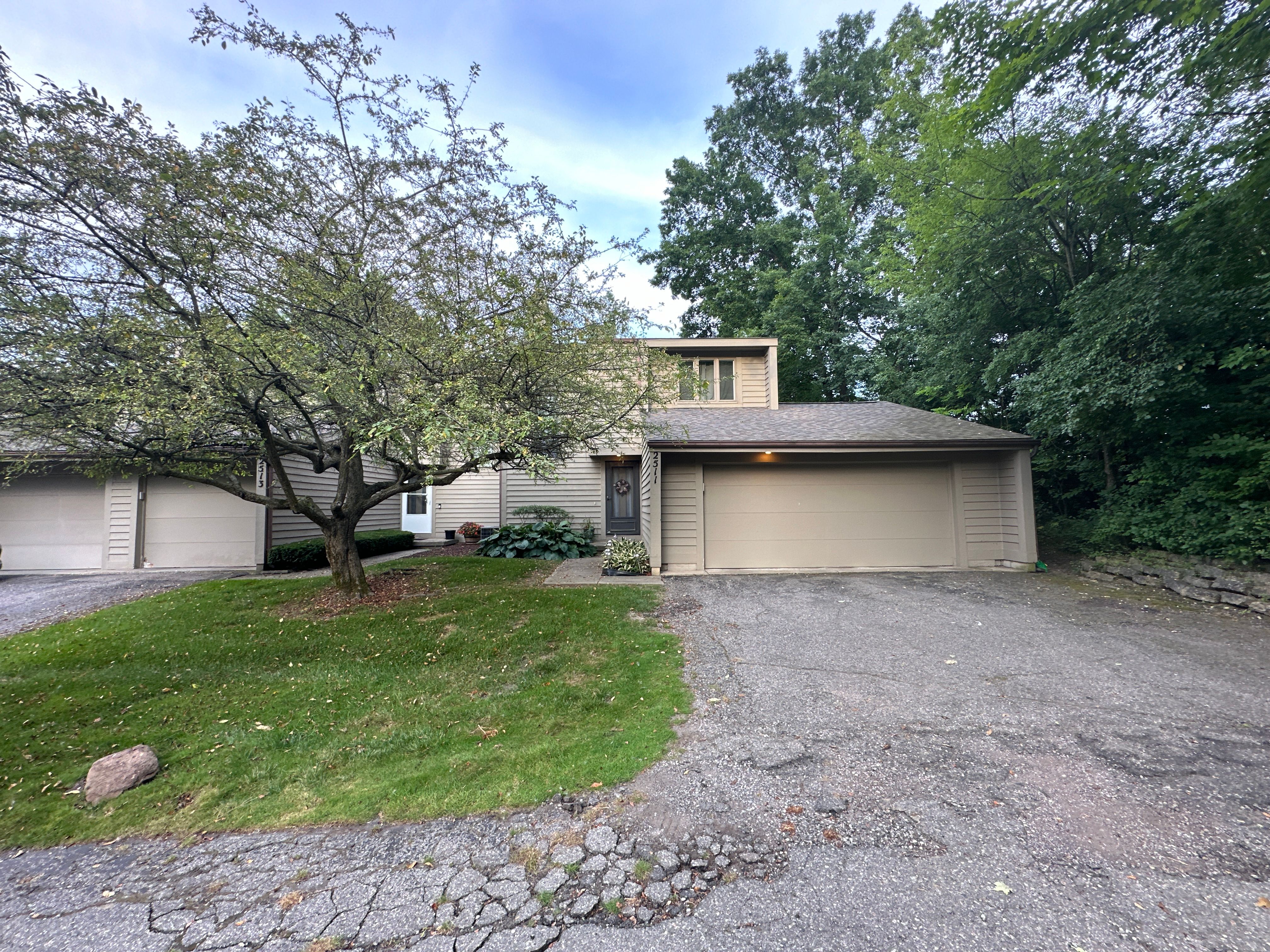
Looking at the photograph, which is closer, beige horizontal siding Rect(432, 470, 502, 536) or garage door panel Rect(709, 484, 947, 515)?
garage door panel Rect(709, 484, 947, 515)

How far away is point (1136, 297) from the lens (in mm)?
6773

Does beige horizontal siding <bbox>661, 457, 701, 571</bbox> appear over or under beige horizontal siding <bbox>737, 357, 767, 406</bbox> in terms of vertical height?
under

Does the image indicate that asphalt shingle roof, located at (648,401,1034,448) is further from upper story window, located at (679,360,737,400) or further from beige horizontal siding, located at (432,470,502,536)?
beige horizontal siding, located at (432,470,502,536)

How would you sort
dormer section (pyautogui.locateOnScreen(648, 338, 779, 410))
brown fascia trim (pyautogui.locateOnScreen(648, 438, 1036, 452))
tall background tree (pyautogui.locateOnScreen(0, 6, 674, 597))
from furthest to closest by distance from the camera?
dormer section (pyautogui.locateOnScreen(648, 338, 779, 410)) → brown fascia trim (pyautogui.locateOnScreen(648, 438, 1036, 452)) → tall background tree (pyautogui.locateOnScreen(0, 6, 674, 597))

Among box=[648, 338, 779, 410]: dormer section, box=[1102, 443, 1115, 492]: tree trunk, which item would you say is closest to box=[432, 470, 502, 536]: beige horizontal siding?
box=[648, 338, 779, 410]: dormer section

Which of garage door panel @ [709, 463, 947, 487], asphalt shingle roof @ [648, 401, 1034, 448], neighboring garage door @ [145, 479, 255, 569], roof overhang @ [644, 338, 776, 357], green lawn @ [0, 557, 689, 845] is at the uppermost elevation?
roof overhang @ [644, 338, 776, 357]

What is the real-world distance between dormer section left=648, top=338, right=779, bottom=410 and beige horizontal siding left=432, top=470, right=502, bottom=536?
5284 millimetres

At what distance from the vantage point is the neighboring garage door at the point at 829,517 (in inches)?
350

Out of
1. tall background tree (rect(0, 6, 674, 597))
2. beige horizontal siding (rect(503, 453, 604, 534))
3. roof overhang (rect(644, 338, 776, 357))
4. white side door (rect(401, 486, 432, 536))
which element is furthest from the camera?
white side door (rect(401, 486, 432, 536))

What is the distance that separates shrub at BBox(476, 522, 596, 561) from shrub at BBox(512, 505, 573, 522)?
0.61 meters

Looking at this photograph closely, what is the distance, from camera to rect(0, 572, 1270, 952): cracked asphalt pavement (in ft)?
5.85

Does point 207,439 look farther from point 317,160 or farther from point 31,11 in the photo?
point 31,11

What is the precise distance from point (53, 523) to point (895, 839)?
14617mm

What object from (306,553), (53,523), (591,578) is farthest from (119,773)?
(53,523)
